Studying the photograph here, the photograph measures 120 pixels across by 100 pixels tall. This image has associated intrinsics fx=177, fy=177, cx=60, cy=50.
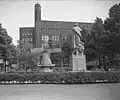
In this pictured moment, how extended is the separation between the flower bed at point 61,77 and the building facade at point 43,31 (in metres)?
62.7

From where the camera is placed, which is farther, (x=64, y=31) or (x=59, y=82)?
(x=64, y=31)

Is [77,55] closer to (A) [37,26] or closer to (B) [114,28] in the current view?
(B) [114,28]

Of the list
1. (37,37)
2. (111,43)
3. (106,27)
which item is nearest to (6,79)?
(111,43)

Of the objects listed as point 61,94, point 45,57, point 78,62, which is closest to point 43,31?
point 45,57

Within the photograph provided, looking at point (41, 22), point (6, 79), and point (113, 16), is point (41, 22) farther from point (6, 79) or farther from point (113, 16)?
point (6, 79)

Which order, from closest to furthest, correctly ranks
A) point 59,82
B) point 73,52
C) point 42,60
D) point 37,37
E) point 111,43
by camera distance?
1. point 59,82
2. point 73,52
3. point 42,60
4. point 111,43
5. point 37,37

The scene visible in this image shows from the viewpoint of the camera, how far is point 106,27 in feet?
95.6

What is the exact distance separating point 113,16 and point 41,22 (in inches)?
2280

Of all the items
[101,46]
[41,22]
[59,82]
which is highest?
[41,22]

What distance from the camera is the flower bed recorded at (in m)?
14.8

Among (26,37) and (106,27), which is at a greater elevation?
(26,37)

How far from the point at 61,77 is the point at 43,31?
68.2 m

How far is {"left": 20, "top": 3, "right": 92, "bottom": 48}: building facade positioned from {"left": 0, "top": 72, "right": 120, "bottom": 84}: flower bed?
6268 centimetres

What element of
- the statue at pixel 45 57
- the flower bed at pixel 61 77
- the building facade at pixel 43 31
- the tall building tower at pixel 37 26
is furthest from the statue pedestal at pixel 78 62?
the tall building tower at pixel 37 26
